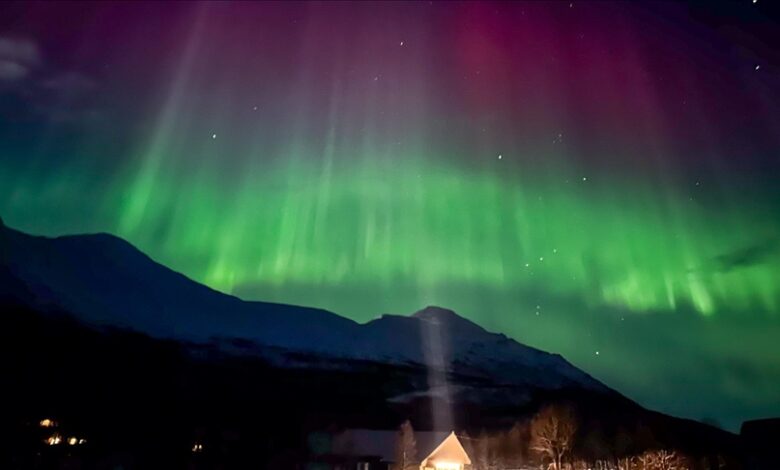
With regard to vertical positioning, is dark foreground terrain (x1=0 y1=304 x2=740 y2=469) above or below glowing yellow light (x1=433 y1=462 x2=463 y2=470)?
above

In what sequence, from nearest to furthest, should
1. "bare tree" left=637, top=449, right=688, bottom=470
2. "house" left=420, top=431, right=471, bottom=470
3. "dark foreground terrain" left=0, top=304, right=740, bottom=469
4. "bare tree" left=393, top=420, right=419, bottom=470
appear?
"house" left=420, top=431, right=471, bottom=470
"dark foreground terrain" left=0, top=304, right=740, bottom=469
"bare tree" left=637, top=449, right=688, bottom=470
"bare tree" left=393, top=420, right=419, bottom=470

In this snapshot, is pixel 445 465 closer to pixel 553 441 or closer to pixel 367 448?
pixel 367 448

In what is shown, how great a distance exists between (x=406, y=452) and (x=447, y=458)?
9415 mm

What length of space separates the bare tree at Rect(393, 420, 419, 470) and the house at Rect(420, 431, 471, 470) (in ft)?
17.7

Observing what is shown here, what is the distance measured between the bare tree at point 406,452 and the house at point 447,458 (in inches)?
212

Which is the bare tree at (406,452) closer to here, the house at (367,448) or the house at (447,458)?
the house at (367,448)

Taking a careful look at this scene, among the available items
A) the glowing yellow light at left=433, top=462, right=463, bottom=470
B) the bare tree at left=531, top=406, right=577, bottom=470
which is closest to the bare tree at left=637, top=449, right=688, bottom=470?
the bare tree at left=531, top=406, right=577, bottom=470

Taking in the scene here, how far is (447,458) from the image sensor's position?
6856 cm

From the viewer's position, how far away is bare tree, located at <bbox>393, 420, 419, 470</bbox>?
2962 inches

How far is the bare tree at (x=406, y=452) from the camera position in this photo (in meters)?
75.2

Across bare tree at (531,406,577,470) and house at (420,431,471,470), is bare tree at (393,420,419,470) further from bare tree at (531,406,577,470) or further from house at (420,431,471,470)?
bare tree at (531,406,577,470)

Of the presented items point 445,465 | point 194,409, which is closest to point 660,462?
point 445,465

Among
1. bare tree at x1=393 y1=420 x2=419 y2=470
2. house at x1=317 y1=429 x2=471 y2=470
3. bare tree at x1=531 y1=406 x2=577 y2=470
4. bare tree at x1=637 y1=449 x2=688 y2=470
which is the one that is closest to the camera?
bare tree at x1=637 y1=449 x2=688 y2=470

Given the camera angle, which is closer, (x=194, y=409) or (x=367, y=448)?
(x=367, y=448)
